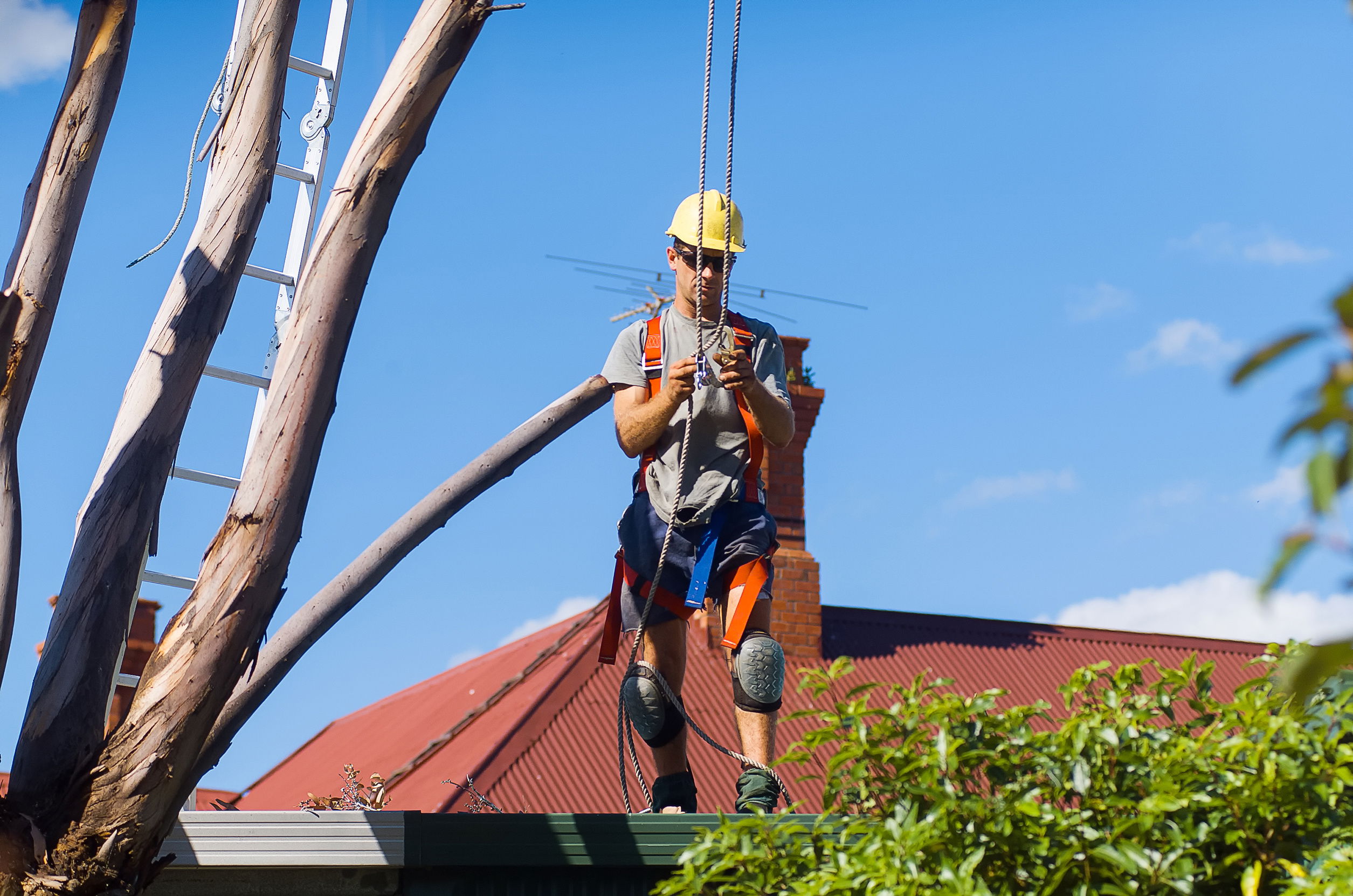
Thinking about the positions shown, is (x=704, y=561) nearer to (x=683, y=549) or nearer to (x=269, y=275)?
(x=683, y=549)

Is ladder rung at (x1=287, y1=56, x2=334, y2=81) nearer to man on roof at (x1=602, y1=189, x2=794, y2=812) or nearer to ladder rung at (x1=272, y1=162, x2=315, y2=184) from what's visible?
ladder rung at (x1=272, y1=162, x2=315, y2=184)

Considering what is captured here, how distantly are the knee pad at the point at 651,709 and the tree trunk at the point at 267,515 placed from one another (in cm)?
153

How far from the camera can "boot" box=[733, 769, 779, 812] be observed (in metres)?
4.20

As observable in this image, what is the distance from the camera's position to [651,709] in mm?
4441

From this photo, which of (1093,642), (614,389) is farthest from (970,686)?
(614,389)

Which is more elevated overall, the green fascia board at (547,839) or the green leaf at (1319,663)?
the green leaf at (1319,663)

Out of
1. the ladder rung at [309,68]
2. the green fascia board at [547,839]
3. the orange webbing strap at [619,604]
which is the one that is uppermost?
the ladder rung at [309,68]

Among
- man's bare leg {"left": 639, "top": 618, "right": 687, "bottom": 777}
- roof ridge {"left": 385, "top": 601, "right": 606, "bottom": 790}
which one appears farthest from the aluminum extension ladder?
roof ridge {"left": 385, "top": 601, "right": 606, "bottom": 790}

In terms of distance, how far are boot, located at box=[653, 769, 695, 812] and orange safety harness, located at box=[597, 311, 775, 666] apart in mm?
419

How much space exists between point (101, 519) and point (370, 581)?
847mm

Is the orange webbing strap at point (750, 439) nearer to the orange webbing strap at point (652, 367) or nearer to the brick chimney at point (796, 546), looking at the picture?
the orange webbing strap at point (652, 367)

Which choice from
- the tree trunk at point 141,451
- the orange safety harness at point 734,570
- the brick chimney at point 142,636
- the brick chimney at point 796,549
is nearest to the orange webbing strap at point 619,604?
the orange safety harness at point 734,570

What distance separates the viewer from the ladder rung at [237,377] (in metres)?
4.79

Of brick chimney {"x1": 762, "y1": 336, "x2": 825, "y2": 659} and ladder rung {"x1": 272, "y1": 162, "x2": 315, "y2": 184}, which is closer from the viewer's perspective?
ladder rung {"x1": 272, "y1": 162, "x2": 315, "y2": 184}
